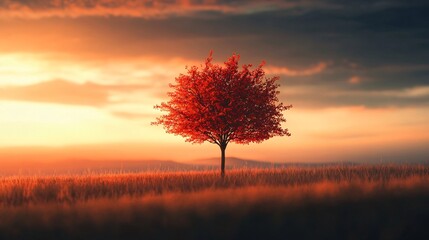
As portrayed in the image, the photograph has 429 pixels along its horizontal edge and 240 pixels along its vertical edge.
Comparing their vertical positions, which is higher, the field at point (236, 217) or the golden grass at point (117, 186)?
the golden grass at point (117, 186)

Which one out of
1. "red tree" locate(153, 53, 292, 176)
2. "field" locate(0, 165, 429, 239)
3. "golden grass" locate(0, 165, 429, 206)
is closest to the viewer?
"field" locate(0, 165, 429, 239)

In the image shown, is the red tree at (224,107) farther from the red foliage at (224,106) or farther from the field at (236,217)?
the field at (236,217)

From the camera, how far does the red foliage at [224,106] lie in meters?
A: 40.9

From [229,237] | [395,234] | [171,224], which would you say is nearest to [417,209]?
[395,234]

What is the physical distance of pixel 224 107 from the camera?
134 feet

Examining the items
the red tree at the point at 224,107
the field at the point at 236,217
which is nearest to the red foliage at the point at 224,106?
the red tree at the point at 224,107

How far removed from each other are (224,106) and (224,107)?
0.49 feet

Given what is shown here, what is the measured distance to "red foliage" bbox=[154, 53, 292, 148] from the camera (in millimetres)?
40875

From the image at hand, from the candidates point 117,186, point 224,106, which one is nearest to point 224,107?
point 224,106

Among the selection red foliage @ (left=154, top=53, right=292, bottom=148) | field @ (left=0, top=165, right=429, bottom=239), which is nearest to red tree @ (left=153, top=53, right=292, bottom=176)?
red foliage @ (left=154, top=53, right=292, bottom=148)

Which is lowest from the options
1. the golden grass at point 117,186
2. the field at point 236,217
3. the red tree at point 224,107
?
the field at point 236,217

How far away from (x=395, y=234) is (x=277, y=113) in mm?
25178

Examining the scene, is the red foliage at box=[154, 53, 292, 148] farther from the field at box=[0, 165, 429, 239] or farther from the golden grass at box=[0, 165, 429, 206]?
the field at box=[0, 165, 429, 239]

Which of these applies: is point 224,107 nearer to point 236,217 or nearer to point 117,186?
point 117,186
